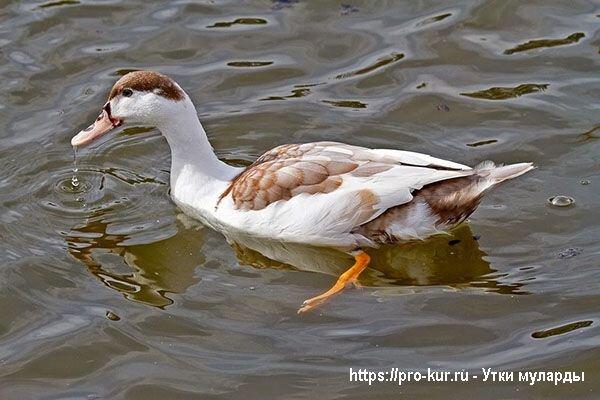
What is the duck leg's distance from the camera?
7031 millimetres

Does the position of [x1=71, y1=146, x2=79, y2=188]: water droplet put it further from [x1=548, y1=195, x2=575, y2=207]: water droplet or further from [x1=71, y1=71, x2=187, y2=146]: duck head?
[x1=548, y1=195, x2=575, y2=207]: water droplet

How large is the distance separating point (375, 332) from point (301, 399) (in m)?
0.72

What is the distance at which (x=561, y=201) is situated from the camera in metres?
7.98

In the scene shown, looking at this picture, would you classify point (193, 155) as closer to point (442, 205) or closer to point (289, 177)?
point (289, 177)

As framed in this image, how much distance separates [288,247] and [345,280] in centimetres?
60

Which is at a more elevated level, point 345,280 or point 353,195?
point 353,195

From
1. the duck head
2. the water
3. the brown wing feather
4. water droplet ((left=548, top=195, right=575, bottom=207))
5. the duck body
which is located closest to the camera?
the water

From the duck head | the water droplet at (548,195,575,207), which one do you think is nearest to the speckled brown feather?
the water droplet at (548,195,575,207)

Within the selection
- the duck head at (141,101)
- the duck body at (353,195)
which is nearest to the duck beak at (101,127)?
the duck head at (141,101)

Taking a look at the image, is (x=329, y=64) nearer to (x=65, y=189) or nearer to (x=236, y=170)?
(x=236, y=170)

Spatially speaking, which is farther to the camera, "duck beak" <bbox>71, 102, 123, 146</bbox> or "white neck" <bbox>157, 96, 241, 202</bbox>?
"duck beak" <bbox>71, 102, 123, 146</bbox>

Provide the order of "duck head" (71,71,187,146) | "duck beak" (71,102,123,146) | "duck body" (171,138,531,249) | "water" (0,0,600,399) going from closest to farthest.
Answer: "water" (0,0,600,399) < "duck body" (171,138,531,249) < "duck head" (71,71,187,146) < "duck beak" (71,102,123,146)

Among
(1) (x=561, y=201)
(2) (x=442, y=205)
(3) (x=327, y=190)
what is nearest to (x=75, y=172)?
(3) (x=327, y=190)

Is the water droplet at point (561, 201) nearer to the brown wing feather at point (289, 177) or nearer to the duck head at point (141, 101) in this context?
the brown wing feather at point (289, 177)
